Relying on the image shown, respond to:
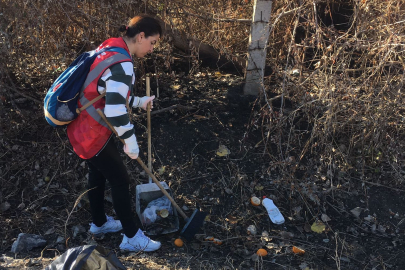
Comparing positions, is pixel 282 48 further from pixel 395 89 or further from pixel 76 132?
pixel 76 132

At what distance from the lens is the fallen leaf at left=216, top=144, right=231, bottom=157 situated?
3.97m

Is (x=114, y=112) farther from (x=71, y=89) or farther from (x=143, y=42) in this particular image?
(x=143, y=42)

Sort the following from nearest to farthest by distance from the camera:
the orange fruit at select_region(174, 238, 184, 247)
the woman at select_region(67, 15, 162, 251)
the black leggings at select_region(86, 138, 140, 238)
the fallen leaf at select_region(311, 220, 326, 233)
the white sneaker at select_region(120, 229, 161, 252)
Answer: the woman at select_region(67, 15, 162, 251) → the black leggings at select_region(86, 138, 140, 238) → the white sneaker at select_region(120, 229, 161, 252) → the orange fruit at select_region(174, 238, 184, 247) → the fallen leaf at select_region(311, 220, 326, 233)

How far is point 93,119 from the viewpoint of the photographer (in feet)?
8.00

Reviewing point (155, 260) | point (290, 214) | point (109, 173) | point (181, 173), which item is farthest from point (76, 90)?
point (290, 214)

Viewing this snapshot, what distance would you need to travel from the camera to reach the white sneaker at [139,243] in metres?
2.95

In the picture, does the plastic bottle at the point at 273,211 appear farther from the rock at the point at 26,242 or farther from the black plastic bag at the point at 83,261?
the rock at the point at 26,242

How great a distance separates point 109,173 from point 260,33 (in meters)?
2.45

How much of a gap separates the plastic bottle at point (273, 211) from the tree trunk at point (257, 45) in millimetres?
1186

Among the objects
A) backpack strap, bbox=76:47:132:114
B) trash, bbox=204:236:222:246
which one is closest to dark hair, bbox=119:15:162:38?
backpack strap, bbox=76:47:132:114

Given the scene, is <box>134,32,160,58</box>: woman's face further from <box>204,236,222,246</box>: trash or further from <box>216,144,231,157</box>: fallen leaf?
<box>216,144,231,157</box>: fallen leaf

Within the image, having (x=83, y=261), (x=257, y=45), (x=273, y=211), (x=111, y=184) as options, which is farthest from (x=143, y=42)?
(x=257, y=45)

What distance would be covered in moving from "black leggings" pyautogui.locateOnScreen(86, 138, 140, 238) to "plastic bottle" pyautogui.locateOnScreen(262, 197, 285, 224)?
1245 mm

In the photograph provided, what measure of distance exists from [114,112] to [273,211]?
1870mm
